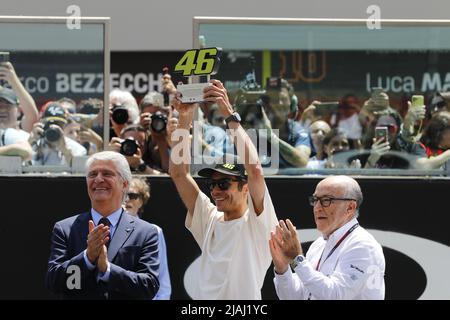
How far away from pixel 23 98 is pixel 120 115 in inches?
30.4

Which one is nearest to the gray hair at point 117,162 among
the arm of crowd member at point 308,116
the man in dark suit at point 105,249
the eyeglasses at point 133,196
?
the man in dark suit at point 105,249

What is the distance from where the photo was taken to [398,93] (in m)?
7.86

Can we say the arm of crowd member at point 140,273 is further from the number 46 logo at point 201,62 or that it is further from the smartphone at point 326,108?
the smartphone at point 326,108

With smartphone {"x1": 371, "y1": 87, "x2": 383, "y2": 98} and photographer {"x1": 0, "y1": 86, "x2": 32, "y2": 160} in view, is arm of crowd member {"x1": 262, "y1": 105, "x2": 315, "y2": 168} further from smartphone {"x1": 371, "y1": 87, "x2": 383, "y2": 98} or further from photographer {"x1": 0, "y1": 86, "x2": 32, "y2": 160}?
photographer {"x1": 0, "y1": 86, "x2": 32, "y2": 160}

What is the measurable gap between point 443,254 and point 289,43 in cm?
183

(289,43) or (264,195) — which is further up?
(289,43)

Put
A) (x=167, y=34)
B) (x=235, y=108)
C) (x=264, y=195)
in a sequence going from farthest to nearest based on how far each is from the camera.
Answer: (x=167, y=34) < (x=235, y=108) < (x=264, y=195)

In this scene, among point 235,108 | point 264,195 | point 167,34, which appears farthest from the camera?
point 167,34

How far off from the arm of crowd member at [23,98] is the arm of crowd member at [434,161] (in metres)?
2.71

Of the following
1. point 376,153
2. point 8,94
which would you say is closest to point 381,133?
point 376,153

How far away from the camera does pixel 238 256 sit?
6273 mm

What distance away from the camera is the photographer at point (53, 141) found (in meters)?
7.85

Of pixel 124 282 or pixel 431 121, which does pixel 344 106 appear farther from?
pixel 124 282

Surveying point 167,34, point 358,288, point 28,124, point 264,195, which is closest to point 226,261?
point 264,195
